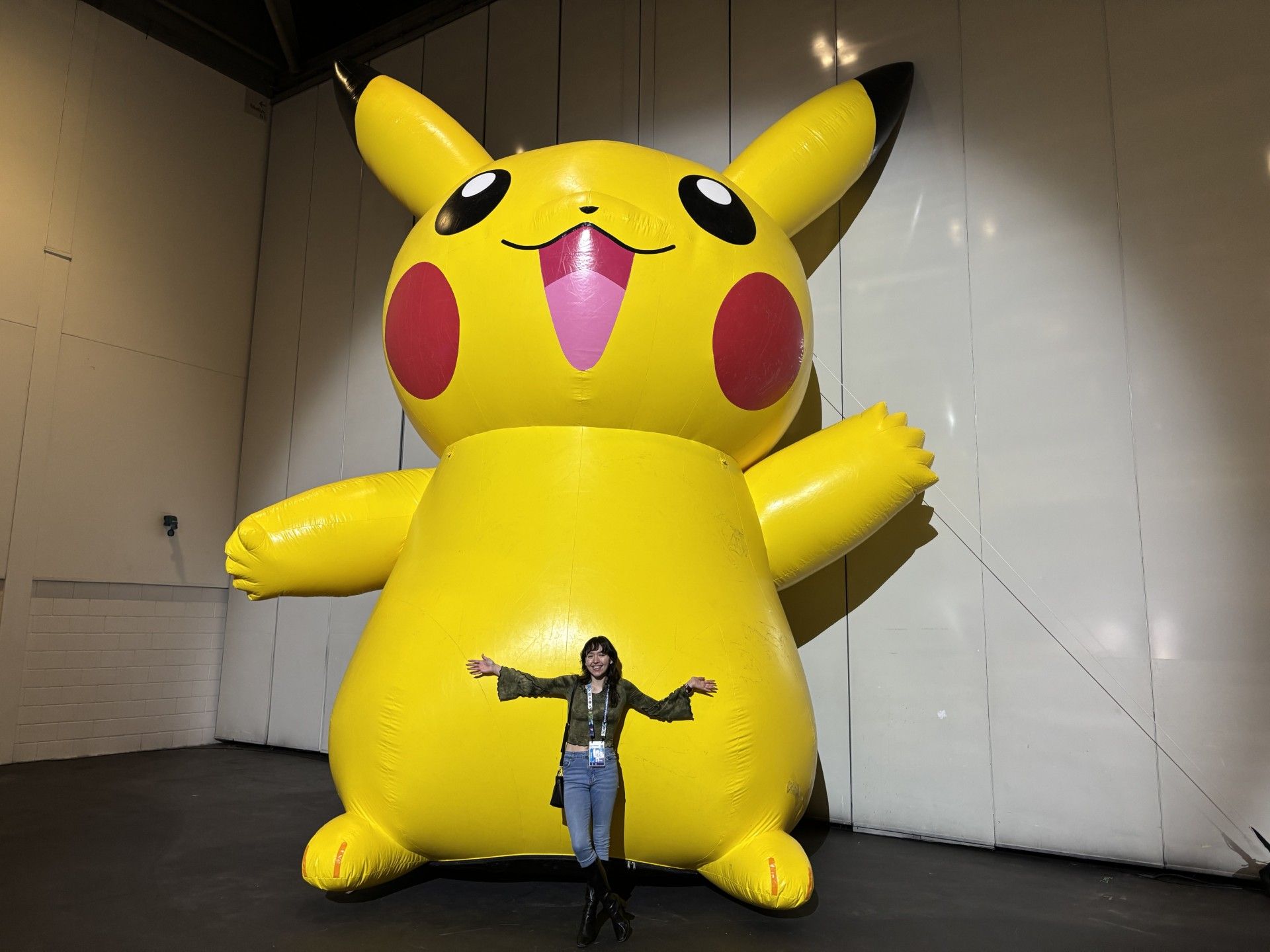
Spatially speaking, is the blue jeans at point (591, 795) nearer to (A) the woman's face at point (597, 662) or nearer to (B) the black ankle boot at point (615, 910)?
(B) the black ankle boot at point (615, 910)

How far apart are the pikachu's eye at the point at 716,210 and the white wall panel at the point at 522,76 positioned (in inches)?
102

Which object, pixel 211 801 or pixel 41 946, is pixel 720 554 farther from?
pixel 211 801

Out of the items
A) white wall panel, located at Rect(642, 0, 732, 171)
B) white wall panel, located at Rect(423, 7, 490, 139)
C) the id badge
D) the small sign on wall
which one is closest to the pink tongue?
the id badge

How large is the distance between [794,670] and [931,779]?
1.25m

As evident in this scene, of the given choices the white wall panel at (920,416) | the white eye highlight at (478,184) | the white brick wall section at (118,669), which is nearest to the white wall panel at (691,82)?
the white wall panel at (920,416)

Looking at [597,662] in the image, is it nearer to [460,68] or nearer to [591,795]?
[591,795]

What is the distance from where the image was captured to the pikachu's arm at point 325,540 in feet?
11.9

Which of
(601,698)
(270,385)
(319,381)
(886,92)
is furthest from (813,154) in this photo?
(270,385)

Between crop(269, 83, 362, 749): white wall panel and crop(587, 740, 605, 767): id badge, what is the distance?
405 centimetres

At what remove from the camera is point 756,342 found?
349 centimetres

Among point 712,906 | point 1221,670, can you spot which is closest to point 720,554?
point 712,906

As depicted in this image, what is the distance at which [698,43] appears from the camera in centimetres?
537

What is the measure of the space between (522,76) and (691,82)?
1.34 meters

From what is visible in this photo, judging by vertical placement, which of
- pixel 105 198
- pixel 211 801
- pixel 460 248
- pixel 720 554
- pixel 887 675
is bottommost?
pixel 211 801
